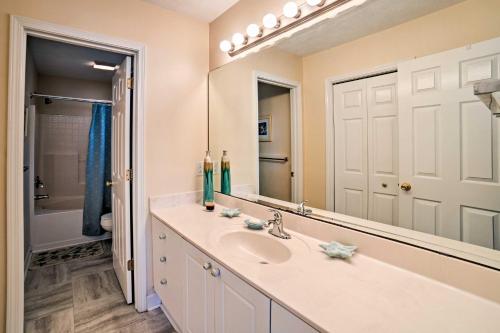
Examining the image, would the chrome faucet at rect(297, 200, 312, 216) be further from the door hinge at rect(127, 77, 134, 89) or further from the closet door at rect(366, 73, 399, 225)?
the door hinge at rect(127, 77, 134, 89)

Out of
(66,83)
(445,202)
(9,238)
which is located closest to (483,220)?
(445,202)

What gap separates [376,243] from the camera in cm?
104

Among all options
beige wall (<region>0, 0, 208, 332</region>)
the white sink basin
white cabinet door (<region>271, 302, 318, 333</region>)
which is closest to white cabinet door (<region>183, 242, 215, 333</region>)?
the white sink basin

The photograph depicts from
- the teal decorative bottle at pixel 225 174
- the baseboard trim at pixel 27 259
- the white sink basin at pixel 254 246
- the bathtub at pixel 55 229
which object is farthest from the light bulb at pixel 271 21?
the bathtub at pixel 55 229

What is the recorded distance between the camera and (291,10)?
1.38 meters

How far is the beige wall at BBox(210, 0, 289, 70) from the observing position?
5.32 feet

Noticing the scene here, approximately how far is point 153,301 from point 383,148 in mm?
1923

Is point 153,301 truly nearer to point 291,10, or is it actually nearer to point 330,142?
point 330,142

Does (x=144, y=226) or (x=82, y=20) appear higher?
(x=82, y=20)

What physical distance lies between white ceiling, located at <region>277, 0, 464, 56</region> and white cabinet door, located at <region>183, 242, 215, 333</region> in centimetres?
122

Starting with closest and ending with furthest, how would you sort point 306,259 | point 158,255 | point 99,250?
point 306,259
point 158,255
point 99,250

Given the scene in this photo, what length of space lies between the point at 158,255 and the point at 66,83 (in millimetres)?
3222

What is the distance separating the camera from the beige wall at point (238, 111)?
5.64 feet

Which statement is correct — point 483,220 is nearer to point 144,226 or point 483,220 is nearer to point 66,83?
point 144,226
